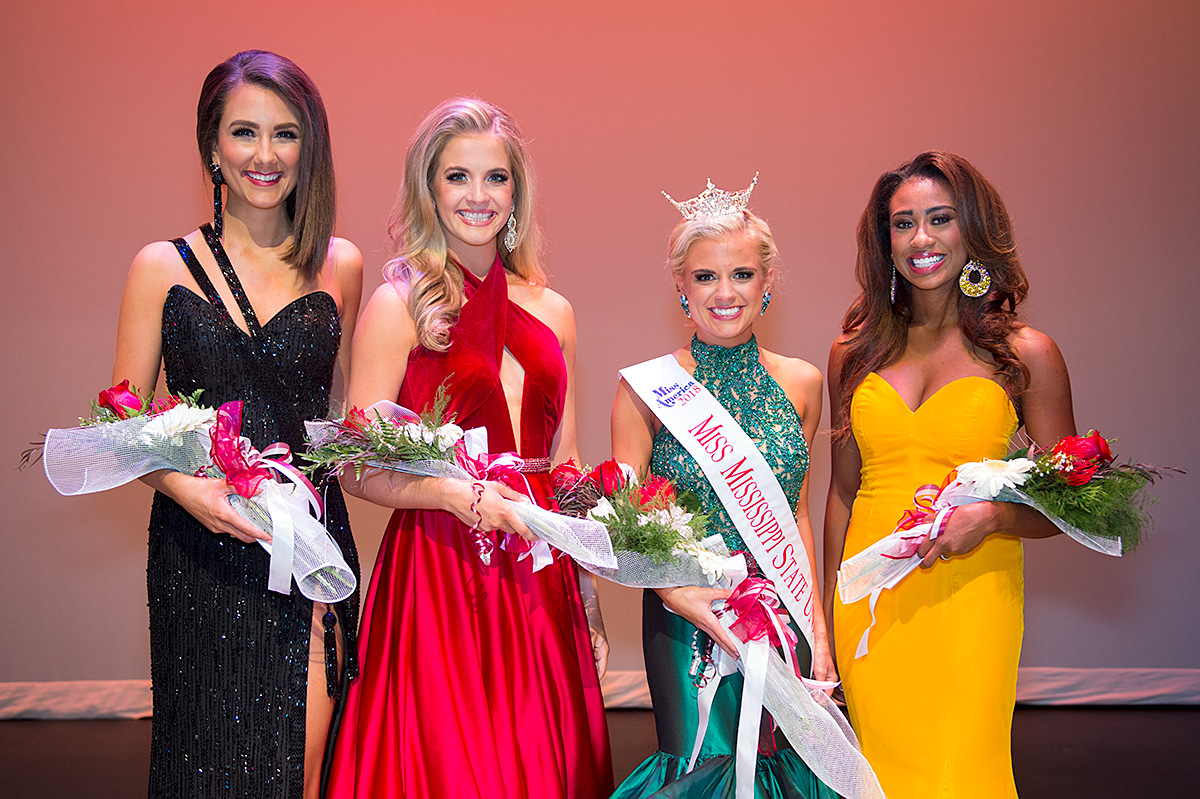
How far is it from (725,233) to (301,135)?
0.84 metres

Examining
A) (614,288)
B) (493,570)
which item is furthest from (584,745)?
(614,288)

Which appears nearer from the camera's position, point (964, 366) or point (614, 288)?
point (964, 366)

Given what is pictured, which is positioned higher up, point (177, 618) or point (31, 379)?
point (31, 379)

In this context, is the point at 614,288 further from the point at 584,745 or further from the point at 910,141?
the point at 584,745

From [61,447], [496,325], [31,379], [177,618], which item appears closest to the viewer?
[61,447]

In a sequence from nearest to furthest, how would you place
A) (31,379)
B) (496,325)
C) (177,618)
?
(177,618) → (496,325) → (31,379)

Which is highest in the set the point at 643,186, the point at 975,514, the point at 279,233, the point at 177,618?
the point at 643,186

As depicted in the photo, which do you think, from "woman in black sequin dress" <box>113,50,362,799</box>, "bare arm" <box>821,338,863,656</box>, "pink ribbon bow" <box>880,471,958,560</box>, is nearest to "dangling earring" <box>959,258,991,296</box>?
"bare arm" <box>821,338,863,656</box>

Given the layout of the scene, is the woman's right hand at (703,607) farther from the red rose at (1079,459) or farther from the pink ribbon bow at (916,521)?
the red rose at (1079,459)

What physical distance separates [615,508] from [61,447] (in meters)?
0.91

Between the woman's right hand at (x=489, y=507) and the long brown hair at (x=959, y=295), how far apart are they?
2.67ft

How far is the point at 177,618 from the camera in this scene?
1761 millimetres

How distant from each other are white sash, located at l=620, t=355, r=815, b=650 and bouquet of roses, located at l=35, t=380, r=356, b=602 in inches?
26.9

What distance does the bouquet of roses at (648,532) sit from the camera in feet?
5.53
